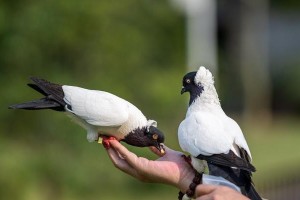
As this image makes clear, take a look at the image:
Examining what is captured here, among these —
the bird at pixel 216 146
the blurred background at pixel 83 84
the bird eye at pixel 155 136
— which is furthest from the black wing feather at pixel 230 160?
the blurred background at pixel 83 84

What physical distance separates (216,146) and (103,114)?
17.0 inches

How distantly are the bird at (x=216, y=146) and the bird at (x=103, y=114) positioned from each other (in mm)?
151

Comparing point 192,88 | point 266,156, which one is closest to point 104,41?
point 266,156

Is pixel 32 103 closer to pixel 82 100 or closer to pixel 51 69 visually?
pixel 82 100

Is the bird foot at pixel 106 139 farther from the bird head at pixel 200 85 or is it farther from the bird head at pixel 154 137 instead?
the bird head at pixel 200 85

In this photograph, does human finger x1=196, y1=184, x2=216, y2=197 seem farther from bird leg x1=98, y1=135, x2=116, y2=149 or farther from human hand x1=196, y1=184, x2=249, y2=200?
bird leg x1=98, y1=135, x2=116, y2=149

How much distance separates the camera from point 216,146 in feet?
10.8

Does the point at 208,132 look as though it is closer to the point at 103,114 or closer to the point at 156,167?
the point at 156,167

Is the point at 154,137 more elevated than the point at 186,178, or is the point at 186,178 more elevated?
the point at 154,137

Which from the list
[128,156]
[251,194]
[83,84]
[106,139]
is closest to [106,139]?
[106,139]

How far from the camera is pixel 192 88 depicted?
353 cm

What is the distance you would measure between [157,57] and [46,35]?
3752 mm

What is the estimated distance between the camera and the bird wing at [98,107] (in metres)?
3.36

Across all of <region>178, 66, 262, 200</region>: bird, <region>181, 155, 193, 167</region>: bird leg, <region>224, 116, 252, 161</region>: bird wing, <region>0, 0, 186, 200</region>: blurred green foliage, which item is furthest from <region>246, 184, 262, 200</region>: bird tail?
<region>0, 0, 186, 200</region>: blurred green foliage
